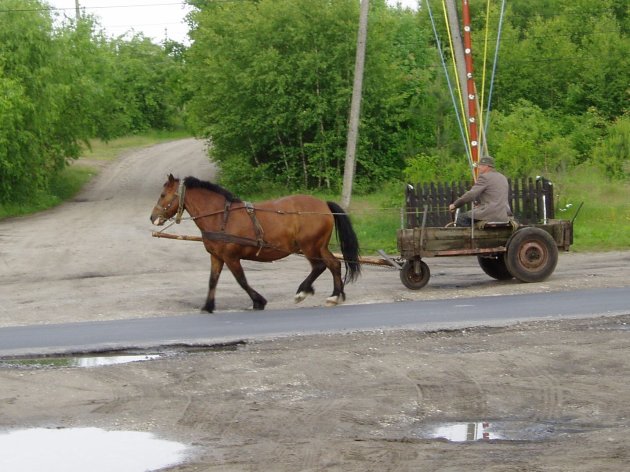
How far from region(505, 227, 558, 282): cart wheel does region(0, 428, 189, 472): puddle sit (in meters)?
9.85

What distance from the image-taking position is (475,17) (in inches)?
2058

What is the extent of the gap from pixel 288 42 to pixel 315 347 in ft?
87.2

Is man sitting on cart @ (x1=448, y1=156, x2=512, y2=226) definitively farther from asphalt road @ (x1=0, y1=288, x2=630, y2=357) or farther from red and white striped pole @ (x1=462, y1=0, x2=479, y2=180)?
red and white striped pole @ (x1=462, y1=0, x2=479, y2=180)

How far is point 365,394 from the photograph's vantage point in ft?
34.2

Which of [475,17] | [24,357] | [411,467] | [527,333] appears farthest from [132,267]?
[475,17]

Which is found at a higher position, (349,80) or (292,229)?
(349,80)

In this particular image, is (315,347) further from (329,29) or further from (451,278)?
(329,29)

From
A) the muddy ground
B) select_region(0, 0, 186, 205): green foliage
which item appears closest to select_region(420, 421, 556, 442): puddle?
the muddy ground

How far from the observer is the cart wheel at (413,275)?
17906 mm

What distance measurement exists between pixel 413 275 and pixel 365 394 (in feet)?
25.4

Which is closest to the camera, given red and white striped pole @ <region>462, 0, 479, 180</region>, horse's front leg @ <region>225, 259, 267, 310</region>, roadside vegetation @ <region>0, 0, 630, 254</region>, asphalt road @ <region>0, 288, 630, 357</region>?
asphalt road @ <region>0, 288, 630, 357</region>

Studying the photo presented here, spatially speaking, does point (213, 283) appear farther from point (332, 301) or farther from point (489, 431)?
point (489, 431)

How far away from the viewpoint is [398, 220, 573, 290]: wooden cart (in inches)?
688

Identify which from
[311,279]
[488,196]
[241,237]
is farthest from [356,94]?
[241,237]
